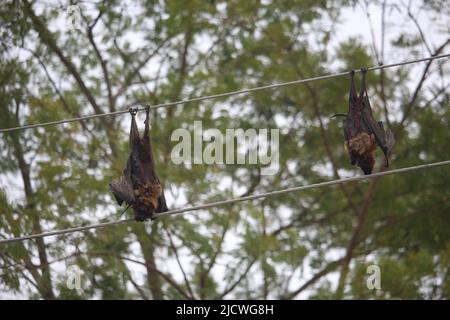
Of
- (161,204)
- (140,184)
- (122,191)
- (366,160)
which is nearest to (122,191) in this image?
(122,191)

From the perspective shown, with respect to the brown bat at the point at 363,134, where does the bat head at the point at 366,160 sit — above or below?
below

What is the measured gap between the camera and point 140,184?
12.9 meters

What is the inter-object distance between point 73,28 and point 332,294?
7363mm

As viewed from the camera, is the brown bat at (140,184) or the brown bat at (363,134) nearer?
the brown bat at (140,184)

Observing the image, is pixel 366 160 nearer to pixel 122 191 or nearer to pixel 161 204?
pixel 161 204

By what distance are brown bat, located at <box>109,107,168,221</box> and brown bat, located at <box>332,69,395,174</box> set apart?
2.30 m

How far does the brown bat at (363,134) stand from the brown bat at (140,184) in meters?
2.30

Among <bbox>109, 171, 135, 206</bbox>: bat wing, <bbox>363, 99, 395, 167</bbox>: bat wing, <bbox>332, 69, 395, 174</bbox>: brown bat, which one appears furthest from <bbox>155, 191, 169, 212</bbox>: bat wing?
<bbox>363, 99, 395, 167</bbox>: bat wing

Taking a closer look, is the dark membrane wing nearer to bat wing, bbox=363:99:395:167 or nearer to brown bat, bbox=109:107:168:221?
brown bat, bbox=109:107:168:221

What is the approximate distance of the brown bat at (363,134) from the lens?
41.9ft

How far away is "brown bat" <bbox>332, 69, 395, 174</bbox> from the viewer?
503 inches

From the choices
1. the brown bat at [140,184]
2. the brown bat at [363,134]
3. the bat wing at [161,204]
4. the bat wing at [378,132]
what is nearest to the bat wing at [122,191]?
the brown bat at [140,184]

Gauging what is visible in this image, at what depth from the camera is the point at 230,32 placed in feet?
71.7

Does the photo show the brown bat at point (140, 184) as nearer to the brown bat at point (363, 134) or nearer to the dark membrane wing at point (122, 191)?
the dark membrane wing at point (122, 191)
